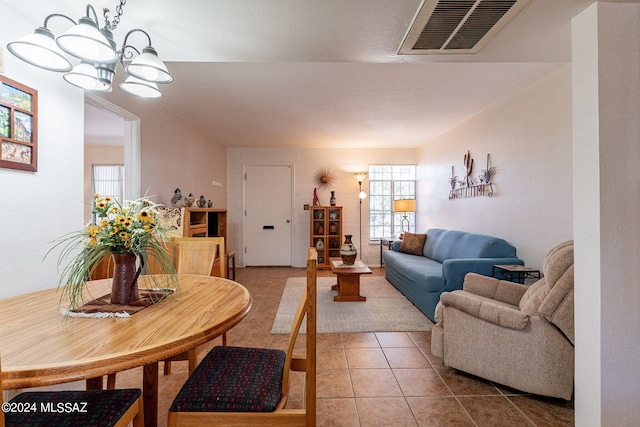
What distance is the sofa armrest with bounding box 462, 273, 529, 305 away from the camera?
84.6 inches

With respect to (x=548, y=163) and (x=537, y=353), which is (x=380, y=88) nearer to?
(x=548, y=163)

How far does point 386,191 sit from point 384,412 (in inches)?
187

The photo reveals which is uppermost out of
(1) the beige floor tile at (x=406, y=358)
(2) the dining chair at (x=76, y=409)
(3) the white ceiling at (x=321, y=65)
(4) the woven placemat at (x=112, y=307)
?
(3) the white ceiling at (x=321, y=65)

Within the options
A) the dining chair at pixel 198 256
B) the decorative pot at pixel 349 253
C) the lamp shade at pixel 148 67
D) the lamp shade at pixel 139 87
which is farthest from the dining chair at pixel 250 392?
the decorative pot at pixel 349 253

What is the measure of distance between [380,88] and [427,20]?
1544 millimetres

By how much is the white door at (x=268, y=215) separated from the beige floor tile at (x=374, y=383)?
4.02 meters

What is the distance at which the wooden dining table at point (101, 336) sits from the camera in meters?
0.83

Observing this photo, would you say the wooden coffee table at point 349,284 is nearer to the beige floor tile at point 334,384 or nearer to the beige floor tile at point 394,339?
the beige floor tile at point 394,339

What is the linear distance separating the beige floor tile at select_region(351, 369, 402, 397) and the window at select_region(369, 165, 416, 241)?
404cm

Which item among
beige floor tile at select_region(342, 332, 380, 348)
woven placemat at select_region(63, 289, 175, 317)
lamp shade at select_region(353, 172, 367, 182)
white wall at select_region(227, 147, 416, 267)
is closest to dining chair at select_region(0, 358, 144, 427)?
woven placemat at select_region(63, 289, 175, 317)

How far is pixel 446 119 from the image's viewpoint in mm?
4188

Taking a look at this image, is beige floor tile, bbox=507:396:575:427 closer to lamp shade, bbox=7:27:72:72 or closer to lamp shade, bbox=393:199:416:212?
lamp shade, bbox=7:27:72:72

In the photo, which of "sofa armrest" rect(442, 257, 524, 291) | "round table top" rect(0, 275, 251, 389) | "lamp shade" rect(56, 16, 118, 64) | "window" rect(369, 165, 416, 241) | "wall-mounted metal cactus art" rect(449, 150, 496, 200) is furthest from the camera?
"window" rect(369, 165, 416, 241)

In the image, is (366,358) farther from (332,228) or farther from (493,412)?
(332,228)
